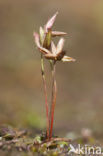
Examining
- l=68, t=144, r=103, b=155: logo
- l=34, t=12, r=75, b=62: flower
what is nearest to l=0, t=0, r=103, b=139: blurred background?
l=68, t=144, r=103, b=155: logo

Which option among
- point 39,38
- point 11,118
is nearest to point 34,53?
point 11,118

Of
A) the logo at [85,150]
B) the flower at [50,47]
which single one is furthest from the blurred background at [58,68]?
the flower at [50,47]

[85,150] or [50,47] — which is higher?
[50,47]

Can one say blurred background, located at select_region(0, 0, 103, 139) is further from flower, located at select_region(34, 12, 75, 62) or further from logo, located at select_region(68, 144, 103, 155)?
flower, located at select_region(34, 12, 75, 62)

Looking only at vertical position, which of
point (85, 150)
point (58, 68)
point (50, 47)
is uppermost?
point (58, 68)

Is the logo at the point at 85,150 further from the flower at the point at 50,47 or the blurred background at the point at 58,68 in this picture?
the blurred background at the point at 58,68

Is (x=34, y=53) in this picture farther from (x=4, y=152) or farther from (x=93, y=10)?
(x=4, y=152)

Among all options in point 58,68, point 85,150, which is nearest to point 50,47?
point 85,150

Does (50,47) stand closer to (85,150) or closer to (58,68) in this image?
(85,150)

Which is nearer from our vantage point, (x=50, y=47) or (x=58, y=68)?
(x=50, y=47)
